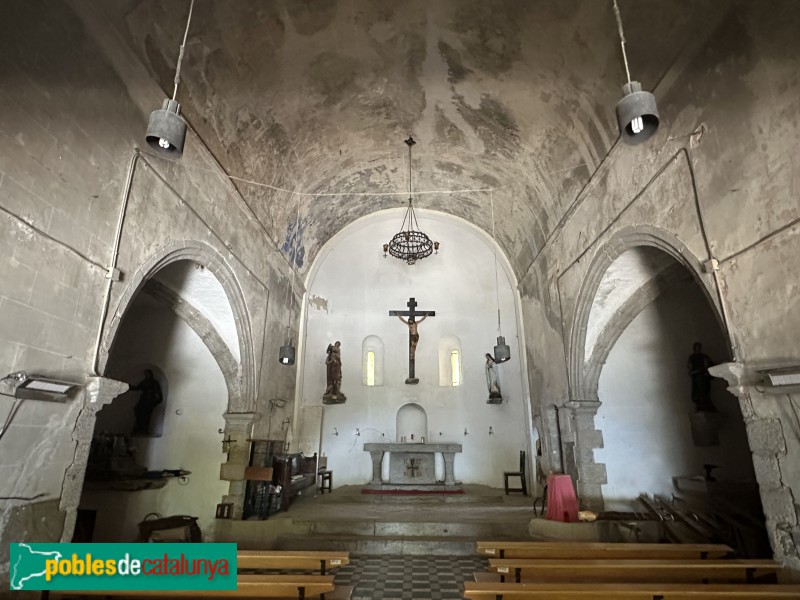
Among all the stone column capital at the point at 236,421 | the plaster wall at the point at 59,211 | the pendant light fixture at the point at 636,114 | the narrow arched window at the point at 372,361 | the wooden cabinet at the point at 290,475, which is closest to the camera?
the pendant light fixture at the point at 636,114

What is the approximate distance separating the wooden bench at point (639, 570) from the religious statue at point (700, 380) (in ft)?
15.3

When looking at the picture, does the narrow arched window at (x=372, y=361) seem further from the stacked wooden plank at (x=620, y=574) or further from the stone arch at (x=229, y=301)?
the stacked wooden plank at (x=620, y=574)

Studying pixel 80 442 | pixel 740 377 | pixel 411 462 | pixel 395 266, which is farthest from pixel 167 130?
pixel 395 266

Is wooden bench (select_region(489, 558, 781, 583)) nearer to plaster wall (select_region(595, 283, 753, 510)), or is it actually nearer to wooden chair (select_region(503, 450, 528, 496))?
plaster wall (select_region(595, 283, 753, 510))

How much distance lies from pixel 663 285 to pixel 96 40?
8.33 meters

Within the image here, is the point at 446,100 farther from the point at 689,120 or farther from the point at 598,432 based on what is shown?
the point at 598,432

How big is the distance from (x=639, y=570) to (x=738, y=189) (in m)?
3.45

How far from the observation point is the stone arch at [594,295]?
19.1 feet

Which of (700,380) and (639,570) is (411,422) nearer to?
(700,380)

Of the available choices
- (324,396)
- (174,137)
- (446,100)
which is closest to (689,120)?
(446,100)

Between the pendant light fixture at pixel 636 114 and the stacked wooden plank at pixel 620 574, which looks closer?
the stacked wooden plank at pixel 620 574

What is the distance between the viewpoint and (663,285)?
7.86 meters

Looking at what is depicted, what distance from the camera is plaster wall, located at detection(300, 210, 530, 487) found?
40.7ft

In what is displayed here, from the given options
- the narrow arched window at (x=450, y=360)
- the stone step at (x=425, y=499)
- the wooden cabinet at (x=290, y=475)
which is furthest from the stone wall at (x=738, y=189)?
the narrow arched window at (x=450, y=360)
